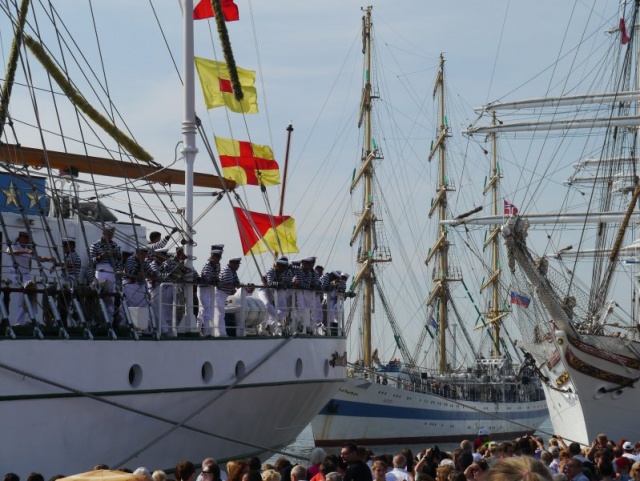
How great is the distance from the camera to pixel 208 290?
861 inches

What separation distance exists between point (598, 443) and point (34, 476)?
965cm

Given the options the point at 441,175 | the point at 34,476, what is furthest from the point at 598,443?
the point at 441,175

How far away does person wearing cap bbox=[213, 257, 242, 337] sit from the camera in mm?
21891

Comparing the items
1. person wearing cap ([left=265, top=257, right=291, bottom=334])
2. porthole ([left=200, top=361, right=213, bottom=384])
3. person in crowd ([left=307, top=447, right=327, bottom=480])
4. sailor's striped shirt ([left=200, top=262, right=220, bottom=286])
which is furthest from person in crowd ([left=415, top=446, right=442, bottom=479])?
person wearing cap ([left=265, top=257, right=291, bottom=334])

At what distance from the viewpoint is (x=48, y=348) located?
1698 cm

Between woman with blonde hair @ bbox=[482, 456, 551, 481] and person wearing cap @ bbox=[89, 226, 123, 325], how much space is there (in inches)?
570

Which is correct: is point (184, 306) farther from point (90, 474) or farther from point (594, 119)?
point (594, 119)

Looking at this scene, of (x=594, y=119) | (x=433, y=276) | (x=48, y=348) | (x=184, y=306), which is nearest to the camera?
(x=48, y=348)

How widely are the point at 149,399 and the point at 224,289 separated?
11.9 ft

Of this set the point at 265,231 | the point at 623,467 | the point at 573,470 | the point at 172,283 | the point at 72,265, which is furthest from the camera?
the point at 265,231

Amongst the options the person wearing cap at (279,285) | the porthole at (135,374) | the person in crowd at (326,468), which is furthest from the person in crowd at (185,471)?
the person wearing cap at (279,285)

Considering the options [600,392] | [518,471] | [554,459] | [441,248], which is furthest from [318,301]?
[441,248]

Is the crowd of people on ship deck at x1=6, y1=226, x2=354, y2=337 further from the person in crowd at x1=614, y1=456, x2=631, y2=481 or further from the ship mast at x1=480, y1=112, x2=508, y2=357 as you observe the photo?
the ship mast at x1=480, y1=112, x2=508, y2=357

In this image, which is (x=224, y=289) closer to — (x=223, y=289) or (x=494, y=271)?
(x=223, y=289)
